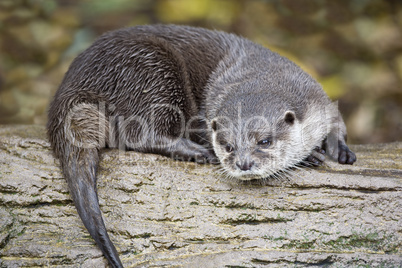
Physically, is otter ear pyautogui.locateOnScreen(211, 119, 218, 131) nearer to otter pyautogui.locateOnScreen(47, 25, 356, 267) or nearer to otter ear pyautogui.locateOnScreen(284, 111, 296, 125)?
otter pyautogui.locateOnScreen(47, 25, 356, 267)

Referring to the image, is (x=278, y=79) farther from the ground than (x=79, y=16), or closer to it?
closer to it

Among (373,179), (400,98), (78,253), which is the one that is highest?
(400,98)

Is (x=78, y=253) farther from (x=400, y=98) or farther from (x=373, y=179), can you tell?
(x=400, y=98)

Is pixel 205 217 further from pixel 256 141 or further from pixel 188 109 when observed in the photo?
pixel 188 109

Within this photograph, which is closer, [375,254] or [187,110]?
[375,254]

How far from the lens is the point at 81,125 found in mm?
2715

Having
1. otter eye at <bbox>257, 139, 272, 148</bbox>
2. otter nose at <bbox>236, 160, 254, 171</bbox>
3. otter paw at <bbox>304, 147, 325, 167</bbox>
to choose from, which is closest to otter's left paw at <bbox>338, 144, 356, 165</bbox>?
otter paw at <bbox>304, 147, 325, 167</bbox>

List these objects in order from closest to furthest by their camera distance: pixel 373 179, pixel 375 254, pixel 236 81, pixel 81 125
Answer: pixel 375 254 → pixel 373 179 → pixel 81 125 → pixel 236 81

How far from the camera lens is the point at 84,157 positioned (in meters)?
2.56

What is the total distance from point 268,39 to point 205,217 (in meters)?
2.50

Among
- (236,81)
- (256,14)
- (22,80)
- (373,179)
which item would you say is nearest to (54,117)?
(236,81)

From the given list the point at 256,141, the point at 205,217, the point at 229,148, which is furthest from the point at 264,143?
the point at 205,217

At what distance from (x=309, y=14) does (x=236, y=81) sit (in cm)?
183

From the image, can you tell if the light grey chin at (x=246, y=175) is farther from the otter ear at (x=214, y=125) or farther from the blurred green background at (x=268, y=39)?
the blurred green background at (x=268, y=39)
